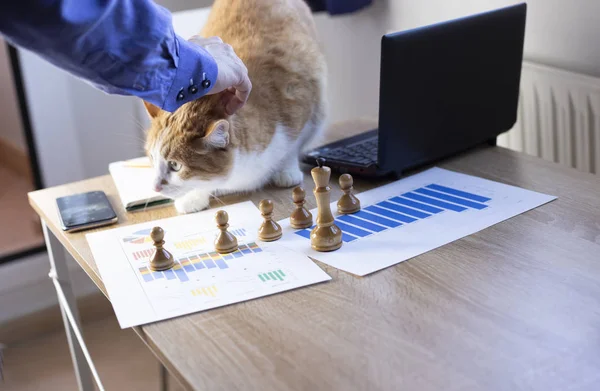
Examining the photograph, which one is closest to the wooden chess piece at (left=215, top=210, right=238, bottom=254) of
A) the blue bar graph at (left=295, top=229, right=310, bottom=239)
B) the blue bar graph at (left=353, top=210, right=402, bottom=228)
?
the blue bar graph at (left=295, top=229, right=310, bottom=239)

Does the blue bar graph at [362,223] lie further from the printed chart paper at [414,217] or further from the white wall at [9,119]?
the white wall at [9,119]

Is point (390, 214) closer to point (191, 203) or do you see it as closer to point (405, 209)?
point (405, 209)

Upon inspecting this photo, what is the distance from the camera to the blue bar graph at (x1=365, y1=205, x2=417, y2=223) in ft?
3.56

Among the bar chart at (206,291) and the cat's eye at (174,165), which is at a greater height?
the cat's eye at (174,165)

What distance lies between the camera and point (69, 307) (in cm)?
134

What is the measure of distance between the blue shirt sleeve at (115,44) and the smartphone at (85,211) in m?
0.28

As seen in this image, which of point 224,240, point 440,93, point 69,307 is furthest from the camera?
point 69,307

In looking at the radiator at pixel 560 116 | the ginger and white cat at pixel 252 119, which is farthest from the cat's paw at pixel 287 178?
→ the radiator at pixel 560 116

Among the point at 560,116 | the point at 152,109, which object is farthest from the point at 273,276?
the point at 560,116

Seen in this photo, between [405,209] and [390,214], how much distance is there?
0.03 m

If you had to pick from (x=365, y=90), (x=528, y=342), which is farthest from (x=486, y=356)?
(x=365, y=90)

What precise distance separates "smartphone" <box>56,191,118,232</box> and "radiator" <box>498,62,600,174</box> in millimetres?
973

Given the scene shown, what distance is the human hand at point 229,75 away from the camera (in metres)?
1.05

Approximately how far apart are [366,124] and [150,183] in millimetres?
580
